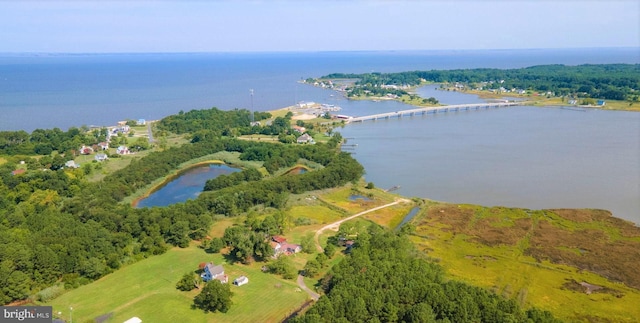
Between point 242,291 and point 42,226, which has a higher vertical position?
point 42,226

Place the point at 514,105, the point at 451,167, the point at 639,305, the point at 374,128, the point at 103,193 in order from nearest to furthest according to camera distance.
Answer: the point at 639,305 < the point at 103,193 < the point at 451,167 < the point at 374,128 < the point at 514,105

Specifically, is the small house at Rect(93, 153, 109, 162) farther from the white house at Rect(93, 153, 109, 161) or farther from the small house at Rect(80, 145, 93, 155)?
the small house at Rect(80, 145, 93, 155)

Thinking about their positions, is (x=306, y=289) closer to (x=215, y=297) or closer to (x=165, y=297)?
(x=215, y=297)

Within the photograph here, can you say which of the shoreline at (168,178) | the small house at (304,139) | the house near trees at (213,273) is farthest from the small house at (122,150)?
the house near trees at (213,273)

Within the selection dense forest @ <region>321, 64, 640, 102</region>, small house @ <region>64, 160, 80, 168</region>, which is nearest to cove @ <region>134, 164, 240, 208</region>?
small house @ <region>64, 160, 80, 168</region>

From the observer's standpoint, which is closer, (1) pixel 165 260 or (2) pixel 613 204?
(1) pixel 165 260

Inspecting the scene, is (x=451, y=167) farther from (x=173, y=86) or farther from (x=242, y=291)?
(x=173, y=86)

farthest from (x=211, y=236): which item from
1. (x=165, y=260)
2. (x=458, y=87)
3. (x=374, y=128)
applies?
(x=458, y=87)
